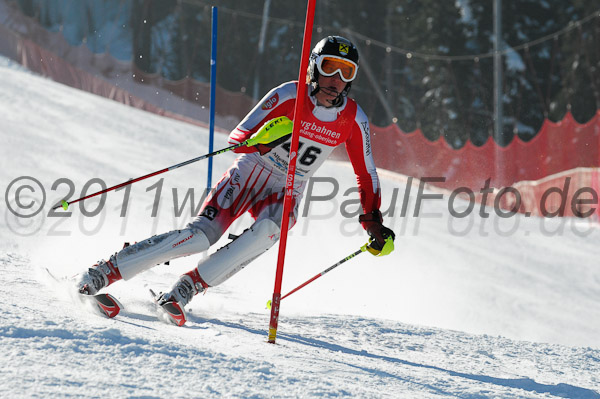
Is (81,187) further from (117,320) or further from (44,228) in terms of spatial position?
(117,320)

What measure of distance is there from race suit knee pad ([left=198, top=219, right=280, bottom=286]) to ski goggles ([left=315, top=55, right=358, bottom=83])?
0.89 m

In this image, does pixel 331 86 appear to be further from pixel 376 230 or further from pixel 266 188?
pixel 376 230

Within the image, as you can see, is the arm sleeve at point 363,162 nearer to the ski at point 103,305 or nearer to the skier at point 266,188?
the skier at point 266,188

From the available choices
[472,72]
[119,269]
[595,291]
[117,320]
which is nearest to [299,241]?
[595,291]

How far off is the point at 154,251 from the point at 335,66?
1.40 metres

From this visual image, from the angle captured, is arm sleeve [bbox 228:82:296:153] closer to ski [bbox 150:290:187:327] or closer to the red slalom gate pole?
the red slalom gate pole

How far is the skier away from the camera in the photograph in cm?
376

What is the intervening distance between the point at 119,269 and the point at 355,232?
502 centimetres

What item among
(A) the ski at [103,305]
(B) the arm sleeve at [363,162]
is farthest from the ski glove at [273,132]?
(A) the ski at [103,305]

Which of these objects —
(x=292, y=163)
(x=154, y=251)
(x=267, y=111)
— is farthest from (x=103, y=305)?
(x=267, y=111)

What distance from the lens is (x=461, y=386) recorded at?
2.96m

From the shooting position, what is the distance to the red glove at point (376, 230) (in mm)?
3979

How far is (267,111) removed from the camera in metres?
4.05

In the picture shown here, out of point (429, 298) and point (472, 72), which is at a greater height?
point (472, 72)
